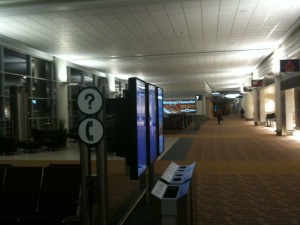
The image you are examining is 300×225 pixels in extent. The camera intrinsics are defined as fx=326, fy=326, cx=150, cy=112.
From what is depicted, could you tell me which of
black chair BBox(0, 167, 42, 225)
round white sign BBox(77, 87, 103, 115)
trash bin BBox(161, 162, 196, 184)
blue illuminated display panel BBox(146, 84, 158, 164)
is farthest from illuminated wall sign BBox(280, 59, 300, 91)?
round white sign BBox(77, 87, 103, 115)

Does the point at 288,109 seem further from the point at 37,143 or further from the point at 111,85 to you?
the point at 111,85

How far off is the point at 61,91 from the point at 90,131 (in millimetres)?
14973

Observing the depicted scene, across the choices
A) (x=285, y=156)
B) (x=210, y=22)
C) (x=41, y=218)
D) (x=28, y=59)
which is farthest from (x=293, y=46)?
(x=41, y=218)

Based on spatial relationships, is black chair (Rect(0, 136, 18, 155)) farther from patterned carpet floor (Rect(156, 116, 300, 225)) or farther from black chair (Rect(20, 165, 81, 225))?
black chair (Rect(20, 165, 81, 225))

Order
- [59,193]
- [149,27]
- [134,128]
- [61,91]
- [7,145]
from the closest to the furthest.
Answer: [134,128] → [59,193] → [149,27] → [7,145] → [61,91]

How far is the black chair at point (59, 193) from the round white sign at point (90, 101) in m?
1.20

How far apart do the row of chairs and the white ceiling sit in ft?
18.5

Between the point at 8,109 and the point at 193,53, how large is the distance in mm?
9417

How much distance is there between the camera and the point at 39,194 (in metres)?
4.07

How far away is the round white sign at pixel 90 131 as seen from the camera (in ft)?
9.98

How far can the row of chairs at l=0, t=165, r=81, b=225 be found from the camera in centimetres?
384

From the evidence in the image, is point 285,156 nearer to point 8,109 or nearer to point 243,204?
point 243,204

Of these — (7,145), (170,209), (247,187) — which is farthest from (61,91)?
(170,209)

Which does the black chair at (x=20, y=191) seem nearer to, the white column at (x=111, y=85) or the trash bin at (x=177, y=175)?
the trash bin at (x=177, y=175)
